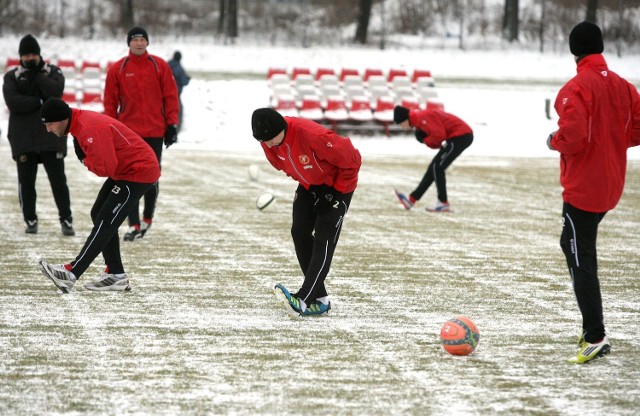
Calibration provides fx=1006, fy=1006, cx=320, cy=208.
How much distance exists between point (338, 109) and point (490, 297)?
54.1 feet

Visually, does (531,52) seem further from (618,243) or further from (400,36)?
(618,243)

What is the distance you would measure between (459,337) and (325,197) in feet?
4.84

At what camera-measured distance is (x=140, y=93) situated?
32.8 ft

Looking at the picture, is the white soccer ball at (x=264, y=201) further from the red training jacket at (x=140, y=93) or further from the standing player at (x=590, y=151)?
the standing player at (x=590, y=151)

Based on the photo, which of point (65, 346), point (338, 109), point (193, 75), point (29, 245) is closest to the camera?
point (65, 346)

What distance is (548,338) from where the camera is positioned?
21.7 feet

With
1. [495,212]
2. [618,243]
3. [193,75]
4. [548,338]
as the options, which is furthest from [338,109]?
[548,338]

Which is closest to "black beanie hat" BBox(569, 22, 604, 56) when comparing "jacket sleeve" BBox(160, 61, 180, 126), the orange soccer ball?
the orange soccer ball

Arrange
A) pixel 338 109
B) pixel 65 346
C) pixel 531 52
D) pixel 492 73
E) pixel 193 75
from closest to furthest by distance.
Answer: pixel 65 346, pixel 338 109, pixel 193 75, pixel 492 73, pixel 531 52

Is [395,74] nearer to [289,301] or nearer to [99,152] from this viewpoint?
[99,152]

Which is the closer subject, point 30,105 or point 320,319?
point 320,319

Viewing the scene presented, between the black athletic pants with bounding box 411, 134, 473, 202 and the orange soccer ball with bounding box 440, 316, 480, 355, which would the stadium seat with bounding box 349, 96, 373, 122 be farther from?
the orange soccer ball with bounding box 440, 316, 480, 355

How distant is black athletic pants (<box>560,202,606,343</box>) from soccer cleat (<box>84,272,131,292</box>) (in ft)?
11.8

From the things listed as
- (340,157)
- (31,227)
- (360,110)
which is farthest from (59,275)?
(360,110)
